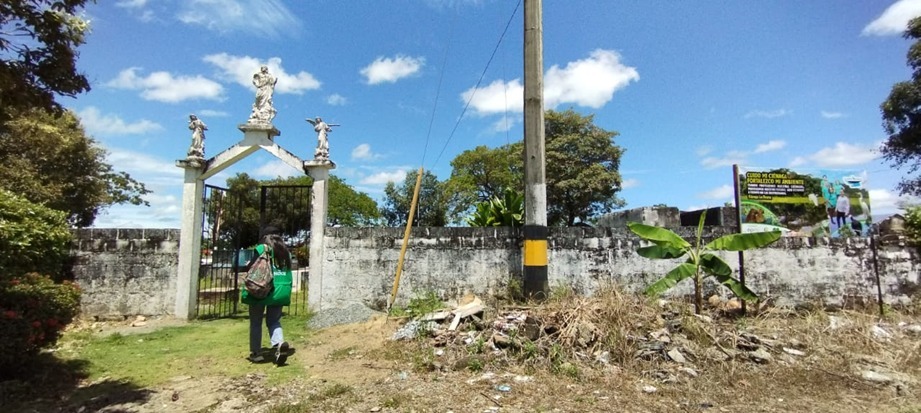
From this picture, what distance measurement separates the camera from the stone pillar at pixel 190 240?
789 cm

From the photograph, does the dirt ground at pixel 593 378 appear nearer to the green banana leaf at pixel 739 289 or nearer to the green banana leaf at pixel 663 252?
the green banana leaf at pixel 739 289

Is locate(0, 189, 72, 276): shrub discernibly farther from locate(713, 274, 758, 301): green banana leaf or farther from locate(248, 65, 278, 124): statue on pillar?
locate(713, 274, 758, 301): green banana leaf

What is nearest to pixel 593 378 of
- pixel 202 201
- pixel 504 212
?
pixel 504 212

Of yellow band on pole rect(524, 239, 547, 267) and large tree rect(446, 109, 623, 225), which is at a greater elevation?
large tree rect(446, 109, 623, 225)

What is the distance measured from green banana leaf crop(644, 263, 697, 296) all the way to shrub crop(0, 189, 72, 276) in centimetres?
811

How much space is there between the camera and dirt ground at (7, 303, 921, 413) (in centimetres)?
404

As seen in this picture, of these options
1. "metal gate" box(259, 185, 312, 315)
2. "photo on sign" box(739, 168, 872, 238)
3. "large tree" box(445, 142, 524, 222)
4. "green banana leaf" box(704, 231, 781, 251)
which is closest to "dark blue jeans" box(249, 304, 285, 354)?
"metal gate" box(259, 185, 312, 315)

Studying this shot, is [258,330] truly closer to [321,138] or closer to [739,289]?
[321,138]

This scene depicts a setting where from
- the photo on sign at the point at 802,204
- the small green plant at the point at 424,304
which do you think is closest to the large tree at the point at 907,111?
the photo on sign at the point at 802,204

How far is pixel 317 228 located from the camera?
809 centimetres

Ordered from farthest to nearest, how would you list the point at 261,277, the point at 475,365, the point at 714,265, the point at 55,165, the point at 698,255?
the point at 55,165, the point at 698,255, the point at 714,265, the point at 261,277, the point at 475,365

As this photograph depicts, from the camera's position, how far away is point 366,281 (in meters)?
8.05

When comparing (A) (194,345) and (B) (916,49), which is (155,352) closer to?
(A) (194,345)

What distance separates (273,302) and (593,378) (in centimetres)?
372
